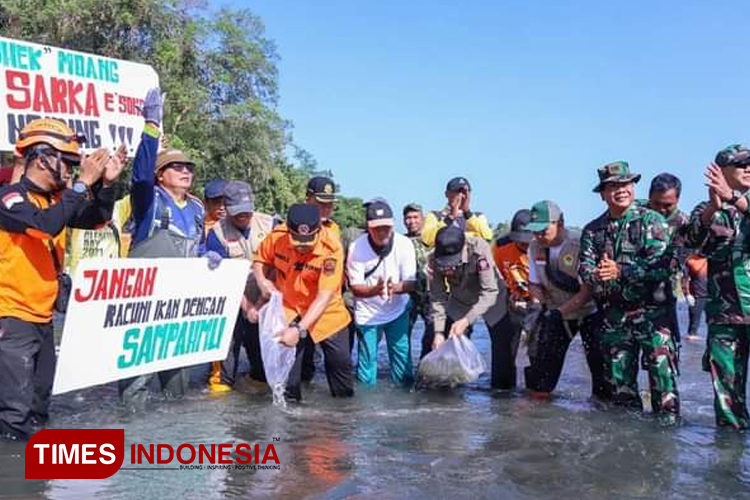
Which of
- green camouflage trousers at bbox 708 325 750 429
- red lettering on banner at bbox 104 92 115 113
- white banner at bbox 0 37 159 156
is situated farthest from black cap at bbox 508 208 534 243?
red lettering on banner at bbox 104 92 115 113

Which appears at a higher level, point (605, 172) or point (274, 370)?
point (605, 172)

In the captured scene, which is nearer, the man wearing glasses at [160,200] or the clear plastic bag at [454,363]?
the man wearing glasses at [160,200]

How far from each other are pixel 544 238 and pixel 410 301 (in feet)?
5.40

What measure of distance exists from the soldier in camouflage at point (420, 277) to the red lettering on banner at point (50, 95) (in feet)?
10.6

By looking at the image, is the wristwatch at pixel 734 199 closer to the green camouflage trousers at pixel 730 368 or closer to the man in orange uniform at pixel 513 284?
the green camouflage trousers at pixel 730 368

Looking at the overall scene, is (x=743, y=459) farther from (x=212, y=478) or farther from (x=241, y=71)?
(x=241, y=71)

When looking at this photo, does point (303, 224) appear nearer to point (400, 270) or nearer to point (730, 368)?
point (400, 270)

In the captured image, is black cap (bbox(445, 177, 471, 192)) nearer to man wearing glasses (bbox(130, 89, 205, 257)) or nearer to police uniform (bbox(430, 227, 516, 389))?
police uniform (bbox(430, 227, 516, 389))

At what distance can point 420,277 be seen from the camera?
24.6 feet

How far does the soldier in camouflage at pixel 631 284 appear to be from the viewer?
5570 mm

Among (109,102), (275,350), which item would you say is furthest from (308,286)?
(109,102)

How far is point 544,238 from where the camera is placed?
6332 millimetres

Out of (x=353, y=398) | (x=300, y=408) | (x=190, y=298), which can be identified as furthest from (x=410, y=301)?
(x=190, y=298)

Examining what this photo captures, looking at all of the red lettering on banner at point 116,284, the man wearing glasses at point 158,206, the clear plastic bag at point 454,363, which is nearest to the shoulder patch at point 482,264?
the clear plastic bag at point 454,363
